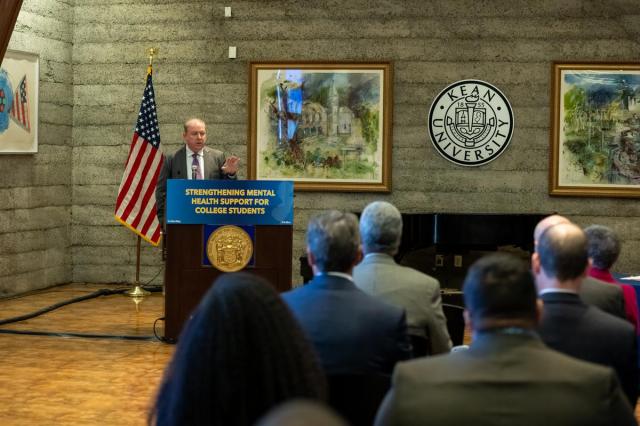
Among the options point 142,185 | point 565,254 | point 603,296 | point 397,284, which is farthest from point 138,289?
point 565,254

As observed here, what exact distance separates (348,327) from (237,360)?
3.76 ft

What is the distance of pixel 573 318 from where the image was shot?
Answer: 2.93 metres

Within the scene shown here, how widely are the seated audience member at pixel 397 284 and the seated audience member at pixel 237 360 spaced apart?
1.70 m

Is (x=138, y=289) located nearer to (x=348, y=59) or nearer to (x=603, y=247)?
(x=348, y=59)

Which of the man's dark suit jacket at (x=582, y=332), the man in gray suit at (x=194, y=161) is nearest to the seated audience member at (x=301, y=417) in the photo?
the man's dark suit jacket at (x=582, y=332)

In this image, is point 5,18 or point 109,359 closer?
point 5,18

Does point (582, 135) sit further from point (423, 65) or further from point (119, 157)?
point (119, 157)

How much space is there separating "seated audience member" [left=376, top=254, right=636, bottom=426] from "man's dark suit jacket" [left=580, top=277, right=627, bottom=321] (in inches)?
57.1

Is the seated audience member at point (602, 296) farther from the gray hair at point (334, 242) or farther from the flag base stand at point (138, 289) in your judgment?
the flag base stand at point (138, 289)

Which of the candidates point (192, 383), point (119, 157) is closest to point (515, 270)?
point (192, 383)

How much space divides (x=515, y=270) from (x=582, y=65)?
786 centimetres

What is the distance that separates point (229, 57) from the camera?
1018 centimetres

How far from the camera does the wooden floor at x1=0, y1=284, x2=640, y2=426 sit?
544 cm

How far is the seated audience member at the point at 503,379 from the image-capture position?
2.06m
